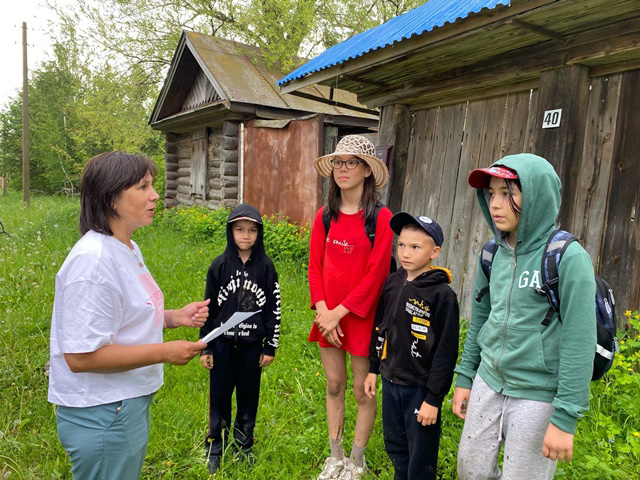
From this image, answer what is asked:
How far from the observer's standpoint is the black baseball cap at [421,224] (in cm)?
215

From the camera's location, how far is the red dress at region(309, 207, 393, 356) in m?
2.45

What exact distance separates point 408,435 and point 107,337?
4.96 feet

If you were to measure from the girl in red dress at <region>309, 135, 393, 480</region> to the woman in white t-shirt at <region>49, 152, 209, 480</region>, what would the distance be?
3.32ft

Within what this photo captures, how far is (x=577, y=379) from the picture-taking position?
1503mm

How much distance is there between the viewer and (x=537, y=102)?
355 centimetres

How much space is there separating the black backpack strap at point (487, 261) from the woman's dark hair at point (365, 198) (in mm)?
735

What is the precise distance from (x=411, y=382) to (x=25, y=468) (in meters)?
2.45

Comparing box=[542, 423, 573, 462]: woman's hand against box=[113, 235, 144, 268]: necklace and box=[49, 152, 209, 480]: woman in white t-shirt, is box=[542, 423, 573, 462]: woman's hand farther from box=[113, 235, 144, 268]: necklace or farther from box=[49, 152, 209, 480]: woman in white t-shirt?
box=[113, 235, 144, 268]: necklace

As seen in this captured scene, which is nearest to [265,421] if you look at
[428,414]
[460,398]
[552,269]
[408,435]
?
[408,435]

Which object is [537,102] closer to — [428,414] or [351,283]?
[351,283]

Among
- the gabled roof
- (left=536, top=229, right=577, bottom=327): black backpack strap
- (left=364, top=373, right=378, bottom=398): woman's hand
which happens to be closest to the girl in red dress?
(left=364, top=373, right=378, bottom=398): woman's hand

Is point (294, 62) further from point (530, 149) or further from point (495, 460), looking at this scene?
point (495, 460)

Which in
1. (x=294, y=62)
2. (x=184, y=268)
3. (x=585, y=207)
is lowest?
(x=184, y=268)

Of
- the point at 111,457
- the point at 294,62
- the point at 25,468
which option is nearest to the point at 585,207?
the point at 111,457
